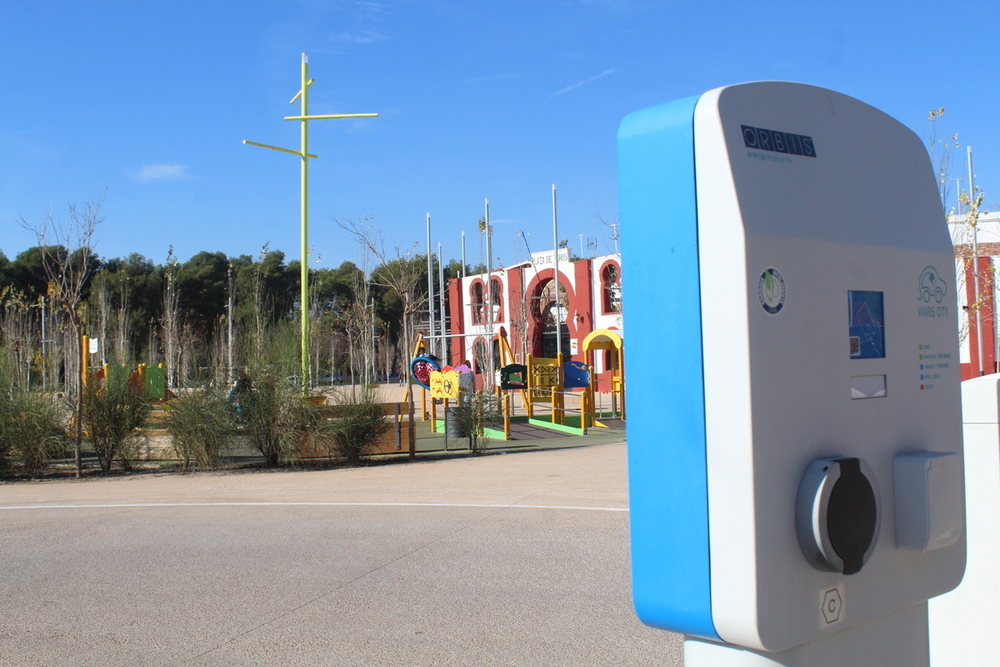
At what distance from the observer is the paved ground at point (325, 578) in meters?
4.79

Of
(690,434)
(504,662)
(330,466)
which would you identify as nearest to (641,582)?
(690,434)

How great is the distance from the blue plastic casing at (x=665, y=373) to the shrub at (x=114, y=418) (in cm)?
1340

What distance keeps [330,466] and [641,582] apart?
12615mm

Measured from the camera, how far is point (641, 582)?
2031 mm

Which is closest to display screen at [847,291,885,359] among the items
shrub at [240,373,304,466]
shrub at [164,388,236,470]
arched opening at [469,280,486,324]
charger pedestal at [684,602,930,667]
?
charger pedestal at [684,602,930,667]

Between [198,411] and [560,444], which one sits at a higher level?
[198,411]

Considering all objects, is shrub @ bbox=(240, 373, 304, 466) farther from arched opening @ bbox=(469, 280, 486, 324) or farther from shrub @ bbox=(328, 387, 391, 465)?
arched opening @ bbox=(469, 280, 486, 324)

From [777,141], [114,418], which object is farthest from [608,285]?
[777,141]

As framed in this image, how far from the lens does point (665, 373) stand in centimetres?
193

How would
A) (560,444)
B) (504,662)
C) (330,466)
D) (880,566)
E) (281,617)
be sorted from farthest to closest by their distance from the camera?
(560,444), (330,466), (281,617), (504,662), (880,566)

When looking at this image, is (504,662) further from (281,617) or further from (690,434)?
(690,434)

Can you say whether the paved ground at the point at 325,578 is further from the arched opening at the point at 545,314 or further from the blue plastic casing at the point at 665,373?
the arched opening at the point at 545,314

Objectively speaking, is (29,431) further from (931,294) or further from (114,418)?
(931,294)

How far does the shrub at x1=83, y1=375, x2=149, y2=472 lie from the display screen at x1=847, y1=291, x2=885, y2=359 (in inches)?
535
